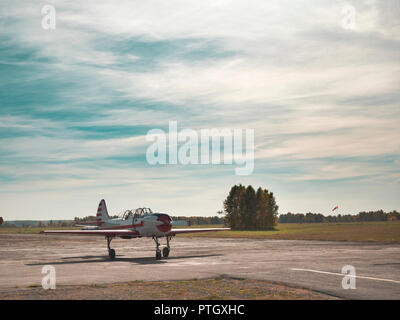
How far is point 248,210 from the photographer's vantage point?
113812mm

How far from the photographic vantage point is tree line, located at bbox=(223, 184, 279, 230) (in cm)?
11369

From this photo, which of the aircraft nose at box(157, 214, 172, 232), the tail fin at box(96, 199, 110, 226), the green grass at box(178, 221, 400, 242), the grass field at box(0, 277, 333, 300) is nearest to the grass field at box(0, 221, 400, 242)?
the green grass at box(178, 221, 400, 242)

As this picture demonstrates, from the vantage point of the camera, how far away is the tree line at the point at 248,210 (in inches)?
4476

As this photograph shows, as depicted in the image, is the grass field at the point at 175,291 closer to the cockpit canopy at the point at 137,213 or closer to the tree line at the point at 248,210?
the cockpit canopy at the point at 137,213

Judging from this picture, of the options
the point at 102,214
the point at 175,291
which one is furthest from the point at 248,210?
the point at 175,291

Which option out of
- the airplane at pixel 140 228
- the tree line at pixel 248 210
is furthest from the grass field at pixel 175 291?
the tree line at pixel 248 210

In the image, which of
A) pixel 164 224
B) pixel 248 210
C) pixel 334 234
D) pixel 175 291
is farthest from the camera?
pixel 248 210

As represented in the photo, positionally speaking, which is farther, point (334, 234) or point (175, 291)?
point (334, 234)

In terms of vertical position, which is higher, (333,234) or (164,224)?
(164,224)

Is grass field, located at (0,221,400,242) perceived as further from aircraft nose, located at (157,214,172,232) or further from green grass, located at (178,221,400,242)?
aircraft nose, located at (157,214,172,232)

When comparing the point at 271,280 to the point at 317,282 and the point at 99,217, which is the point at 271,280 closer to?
the point at 317,282

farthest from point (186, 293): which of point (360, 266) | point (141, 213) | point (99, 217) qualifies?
point (99, 217)

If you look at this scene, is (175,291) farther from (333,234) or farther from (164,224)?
(333,234)
